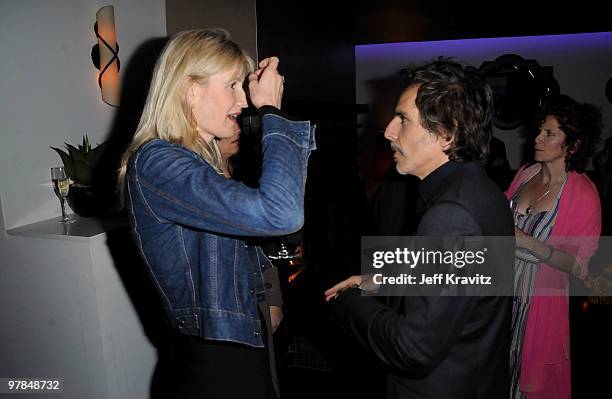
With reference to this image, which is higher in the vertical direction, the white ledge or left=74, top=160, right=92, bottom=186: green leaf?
left=74, top=160, right=92, bottom=186: green leaf

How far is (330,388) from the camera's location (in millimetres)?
3119

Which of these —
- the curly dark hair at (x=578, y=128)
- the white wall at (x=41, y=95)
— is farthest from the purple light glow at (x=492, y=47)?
the white wall at (x=41, y=95)

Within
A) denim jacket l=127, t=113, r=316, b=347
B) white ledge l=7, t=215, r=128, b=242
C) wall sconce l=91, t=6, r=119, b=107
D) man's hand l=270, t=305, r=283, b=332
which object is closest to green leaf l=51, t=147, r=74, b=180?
white ledge l=7, t=215, r=128, b=242

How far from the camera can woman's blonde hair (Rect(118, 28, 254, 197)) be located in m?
1.07

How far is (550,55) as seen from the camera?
6066 millimetres

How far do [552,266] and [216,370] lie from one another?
→ 187cm

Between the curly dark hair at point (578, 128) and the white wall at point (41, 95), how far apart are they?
8.88 ft

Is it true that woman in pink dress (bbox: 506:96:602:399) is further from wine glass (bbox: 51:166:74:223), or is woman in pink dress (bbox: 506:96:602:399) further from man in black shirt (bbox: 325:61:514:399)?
wine glass (bbox: 51:166:74:223)

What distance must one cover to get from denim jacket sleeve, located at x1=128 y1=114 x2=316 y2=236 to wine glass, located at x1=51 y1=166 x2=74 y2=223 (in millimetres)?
1390

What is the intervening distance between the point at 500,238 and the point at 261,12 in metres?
2.53

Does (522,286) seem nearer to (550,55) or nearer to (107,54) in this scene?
(107,54)

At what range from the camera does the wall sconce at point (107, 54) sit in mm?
2529

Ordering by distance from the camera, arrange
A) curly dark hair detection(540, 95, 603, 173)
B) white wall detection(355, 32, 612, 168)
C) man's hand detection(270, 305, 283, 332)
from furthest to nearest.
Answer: white wall detection(355, 32, 612, 168), curly dark hair detection(540, 95, 603, 173), man's hand detection(270, 305, 283, 332)

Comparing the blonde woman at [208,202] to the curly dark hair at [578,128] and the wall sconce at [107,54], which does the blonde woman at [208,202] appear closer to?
the wall sconce at [107,54]
